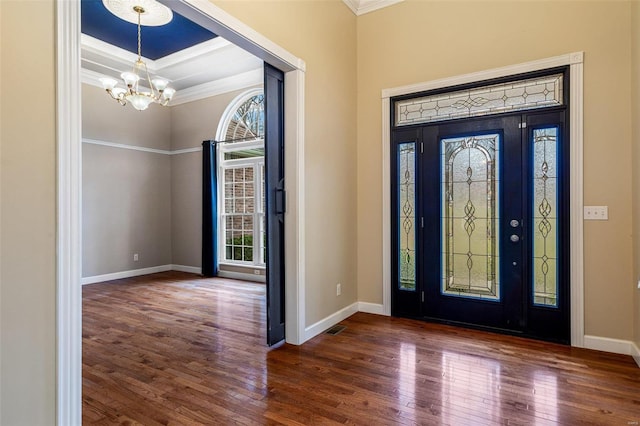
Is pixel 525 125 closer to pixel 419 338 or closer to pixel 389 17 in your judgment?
pixel 389 17

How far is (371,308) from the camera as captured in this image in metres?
4.25

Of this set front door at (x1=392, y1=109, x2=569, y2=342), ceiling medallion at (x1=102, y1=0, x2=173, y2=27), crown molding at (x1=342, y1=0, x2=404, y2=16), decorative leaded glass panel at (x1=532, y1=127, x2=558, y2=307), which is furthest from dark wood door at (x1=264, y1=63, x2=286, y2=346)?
decorative leaded glass panel at (x1=532, y1=127, x2=558, y2=307)

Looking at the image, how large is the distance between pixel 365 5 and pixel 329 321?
12.1 feet

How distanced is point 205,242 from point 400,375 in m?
4.92

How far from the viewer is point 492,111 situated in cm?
358

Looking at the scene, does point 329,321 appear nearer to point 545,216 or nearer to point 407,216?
point 407,216

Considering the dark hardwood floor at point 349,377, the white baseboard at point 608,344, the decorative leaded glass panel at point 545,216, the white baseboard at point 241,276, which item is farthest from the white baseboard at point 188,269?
the white baseboard at point 608,344

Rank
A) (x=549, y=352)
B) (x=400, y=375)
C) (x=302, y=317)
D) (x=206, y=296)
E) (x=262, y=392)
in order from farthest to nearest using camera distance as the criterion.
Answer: (x=206, y=296), (x=302, y=317), (x=549, y=352), (x=400, y=375), (x=262, y=392)

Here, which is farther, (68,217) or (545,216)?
(545,216)

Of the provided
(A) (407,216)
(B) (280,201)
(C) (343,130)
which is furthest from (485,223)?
(B) (280,201)

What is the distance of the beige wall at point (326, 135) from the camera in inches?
130

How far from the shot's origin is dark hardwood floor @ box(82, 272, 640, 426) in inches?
84.8

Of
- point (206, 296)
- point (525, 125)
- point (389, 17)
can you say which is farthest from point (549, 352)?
point (206, 296)

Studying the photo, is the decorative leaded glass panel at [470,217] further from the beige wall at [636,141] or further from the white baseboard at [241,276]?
the white baseboard at [241,276]
